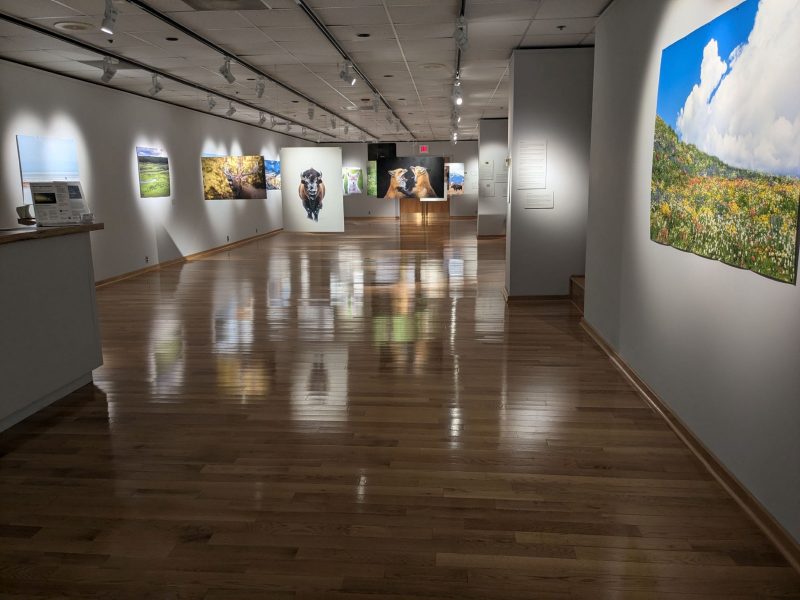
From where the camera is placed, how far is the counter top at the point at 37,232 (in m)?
4.96

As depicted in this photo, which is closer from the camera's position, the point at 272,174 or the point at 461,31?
the point at 461,31

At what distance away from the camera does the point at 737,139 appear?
3625 millimetres

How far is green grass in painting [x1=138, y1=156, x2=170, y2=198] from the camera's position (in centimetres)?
1389

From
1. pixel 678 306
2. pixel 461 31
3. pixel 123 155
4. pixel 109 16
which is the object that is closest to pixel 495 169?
pixel 123 155

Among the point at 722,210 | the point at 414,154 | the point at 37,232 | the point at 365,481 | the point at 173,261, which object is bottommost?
the point at 365,481

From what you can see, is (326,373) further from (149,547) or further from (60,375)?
(149,547)

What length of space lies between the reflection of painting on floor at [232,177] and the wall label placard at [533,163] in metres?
9.39

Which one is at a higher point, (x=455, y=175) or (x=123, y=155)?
(x=123, y=155)

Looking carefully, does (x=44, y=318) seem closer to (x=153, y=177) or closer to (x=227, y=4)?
(x=227, y=4)

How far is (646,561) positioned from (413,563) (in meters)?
1.16

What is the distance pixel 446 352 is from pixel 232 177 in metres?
11.8

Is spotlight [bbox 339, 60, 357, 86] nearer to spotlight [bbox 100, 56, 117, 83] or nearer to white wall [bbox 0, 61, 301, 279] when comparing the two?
spotlight [bbox 100, 56, 117, 83]

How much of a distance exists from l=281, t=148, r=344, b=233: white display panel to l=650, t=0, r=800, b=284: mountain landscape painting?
13511 mm

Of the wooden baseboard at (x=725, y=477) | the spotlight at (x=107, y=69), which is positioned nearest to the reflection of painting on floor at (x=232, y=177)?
the spotlight at (x=107, y=69)
